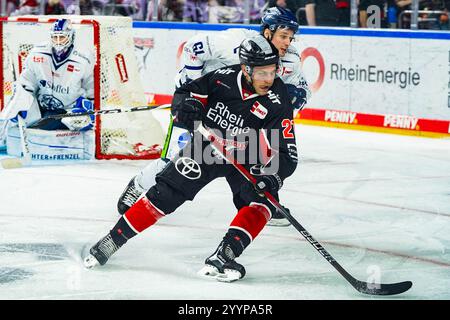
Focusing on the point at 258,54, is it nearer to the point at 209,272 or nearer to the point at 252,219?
the point at 252,219

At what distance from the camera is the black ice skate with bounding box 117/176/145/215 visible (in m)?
6.59

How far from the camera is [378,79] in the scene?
1081 centimetres

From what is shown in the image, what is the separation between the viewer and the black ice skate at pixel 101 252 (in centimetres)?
522

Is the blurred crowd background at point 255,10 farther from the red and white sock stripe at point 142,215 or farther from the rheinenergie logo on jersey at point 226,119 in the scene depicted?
the red and white sock stripe at point 142,215

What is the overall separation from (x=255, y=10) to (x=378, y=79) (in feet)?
5.36

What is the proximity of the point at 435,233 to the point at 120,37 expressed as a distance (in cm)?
378

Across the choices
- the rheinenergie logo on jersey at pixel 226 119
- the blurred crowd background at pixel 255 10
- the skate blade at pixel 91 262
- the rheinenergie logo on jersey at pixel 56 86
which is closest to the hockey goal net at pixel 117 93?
the rheinenergie logo on jersey at pixel 56 86

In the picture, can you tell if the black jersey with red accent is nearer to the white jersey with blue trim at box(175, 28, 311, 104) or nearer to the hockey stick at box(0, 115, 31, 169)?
the white jersey with blue trim at box(175, 28, 311, 104)

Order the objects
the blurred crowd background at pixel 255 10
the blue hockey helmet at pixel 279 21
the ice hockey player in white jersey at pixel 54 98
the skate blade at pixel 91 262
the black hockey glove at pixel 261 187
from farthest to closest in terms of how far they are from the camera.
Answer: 1. the blurred crowd background at pixel 255 10
2. the ice hockey player in white jersey at pixel 54 98
3. the blue hockey helmet at pixel 279 21
4. the skate blade at pixel 91 262
5. the black hockey glove at pixel 261 187

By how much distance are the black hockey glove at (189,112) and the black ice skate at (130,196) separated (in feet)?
4.85

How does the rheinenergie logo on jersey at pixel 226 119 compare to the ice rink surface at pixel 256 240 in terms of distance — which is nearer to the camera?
the ice rink surface at pixel 256 240

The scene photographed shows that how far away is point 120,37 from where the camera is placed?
9164 mm

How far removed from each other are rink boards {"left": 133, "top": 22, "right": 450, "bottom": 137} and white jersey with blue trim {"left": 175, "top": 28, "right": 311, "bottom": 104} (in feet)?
12.8

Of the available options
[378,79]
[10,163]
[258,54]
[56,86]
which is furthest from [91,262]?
[378,79]
